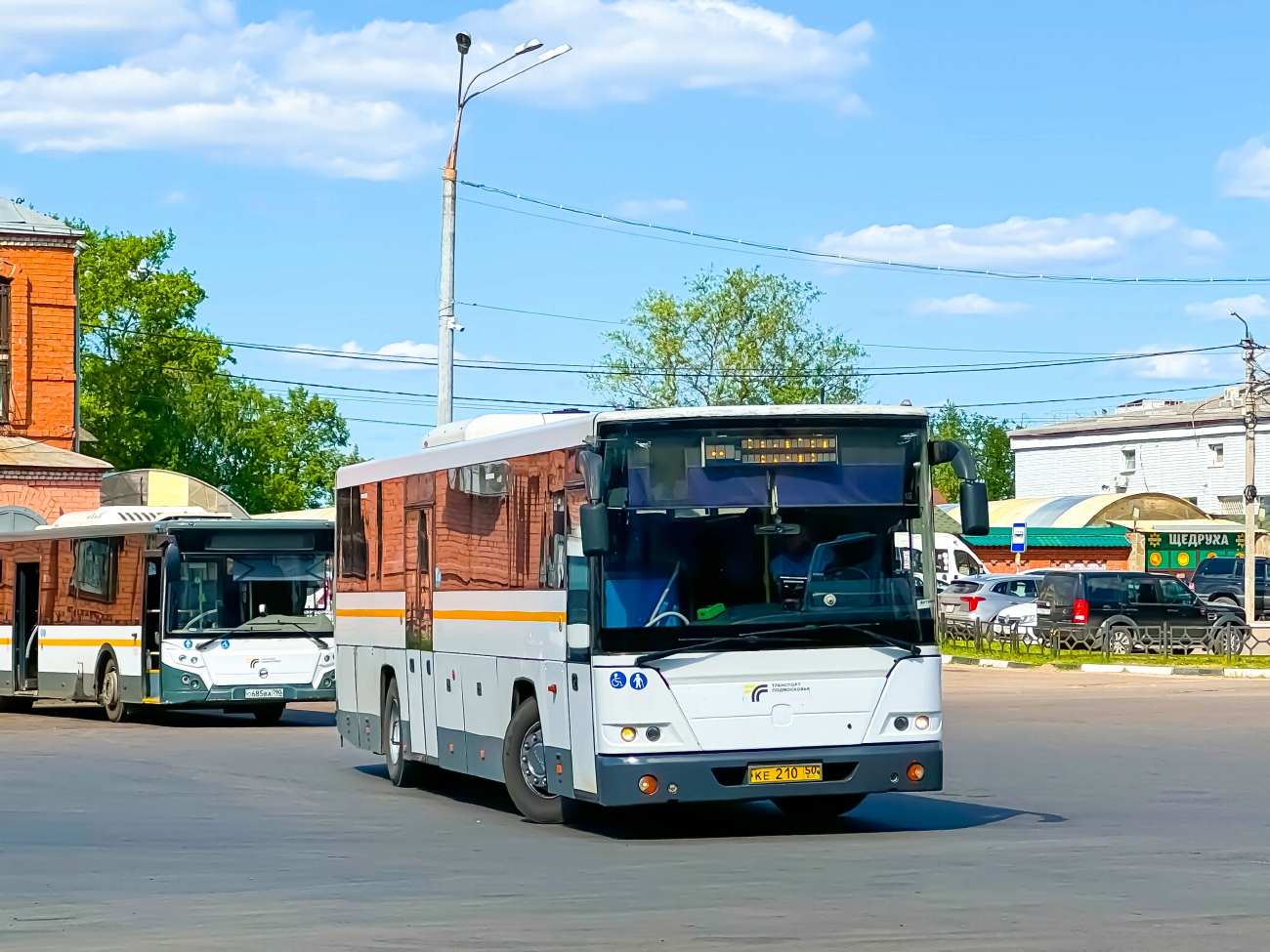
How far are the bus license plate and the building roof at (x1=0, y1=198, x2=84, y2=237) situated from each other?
41643 millimetres

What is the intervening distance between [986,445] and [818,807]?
143m

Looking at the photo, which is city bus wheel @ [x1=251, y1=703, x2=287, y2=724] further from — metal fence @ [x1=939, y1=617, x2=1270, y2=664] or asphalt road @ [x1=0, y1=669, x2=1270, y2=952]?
metal fence @ [x1=939, y1=617, x2=1270, y2=664]

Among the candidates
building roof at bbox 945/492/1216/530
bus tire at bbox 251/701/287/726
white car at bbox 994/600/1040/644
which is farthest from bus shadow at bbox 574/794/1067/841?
building roof at bbox 945/492/1216/530

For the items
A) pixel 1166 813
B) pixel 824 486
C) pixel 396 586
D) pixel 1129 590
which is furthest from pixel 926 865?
pixel 1129 590

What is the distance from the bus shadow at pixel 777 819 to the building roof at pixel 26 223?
3943 centimetres

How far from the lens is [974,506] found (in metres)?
13.6

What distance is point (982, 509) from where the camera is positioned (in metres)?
13.8

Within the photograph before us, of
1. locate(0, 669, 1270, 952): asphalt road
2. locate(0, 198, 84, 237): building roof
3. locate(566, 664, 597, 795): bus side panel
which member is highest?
locate(0, 198, 84, 237): building roof

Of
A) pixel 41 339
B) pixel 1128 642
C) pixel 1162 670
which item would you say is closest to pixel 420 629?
pixel 1162 670

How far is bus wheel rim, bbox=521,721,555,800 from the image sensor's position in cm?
1501

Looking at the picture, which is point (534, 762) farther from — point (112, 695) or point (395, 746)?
point (112, 695)

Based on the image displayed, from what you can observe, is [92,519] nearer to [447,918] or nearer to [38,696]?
[38,696]

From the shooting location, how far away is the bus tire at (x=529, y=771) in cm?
1501

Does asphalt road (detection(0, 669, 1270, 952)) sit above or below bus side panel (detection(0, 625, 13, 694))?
below
